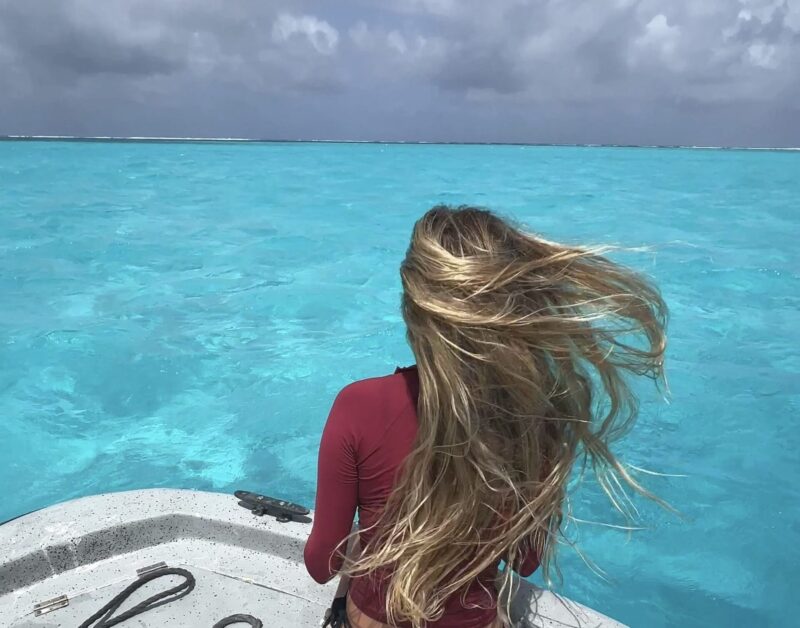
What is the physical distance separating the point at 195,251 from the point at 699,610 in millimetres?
9788

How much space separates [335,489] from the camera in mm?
1272

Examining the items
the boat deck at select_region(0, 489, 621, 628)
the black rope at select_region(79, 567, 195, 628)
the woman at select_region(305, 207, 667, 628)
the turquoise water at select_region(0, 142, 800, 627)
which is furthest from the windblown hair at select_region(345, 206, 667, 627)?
the black rope at select_region(79, 567, 195, 628)

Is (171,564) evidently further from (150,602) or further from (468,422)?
(468,422)

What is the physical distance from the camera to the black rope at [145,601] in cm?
190

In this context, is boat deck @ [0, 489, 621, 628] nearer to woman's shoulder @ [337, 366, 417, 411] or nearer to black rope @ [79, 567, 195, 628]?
black rope @ [79, 567, 195, 628]

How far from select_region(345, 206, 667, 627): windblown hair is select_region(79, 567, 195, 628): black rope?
35.2 inches

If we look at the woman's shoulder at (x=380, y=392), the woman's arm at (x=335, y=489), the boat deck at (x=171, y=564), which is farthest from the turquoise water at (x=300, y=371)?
the boat deck at (x=171, y=564)

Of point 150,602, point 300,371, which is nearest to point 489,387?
point 150,602

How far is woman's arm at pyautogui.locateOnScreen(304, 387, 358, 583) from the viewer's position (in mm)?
1195

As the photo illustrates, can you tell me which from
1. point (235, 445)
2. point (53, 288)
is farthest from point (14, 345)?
point (235, 445)

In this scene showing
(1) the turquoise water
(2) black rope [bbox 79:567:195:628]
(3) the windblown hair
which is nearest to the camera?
(3) the windblown hair

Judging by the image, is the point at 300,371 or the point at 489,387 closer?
the point at 489,387

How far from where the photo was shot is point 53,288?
9.00 metres

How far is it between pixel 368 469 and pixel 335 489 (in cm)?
8
